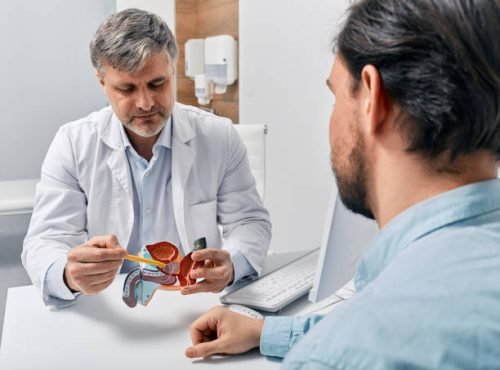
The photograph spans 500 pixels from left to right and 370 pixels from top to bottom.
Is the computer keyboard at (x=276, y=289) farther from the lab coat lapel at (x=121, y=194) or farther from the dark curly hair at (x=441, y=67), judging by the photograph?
the dark curly hair at (x=441, y=67)

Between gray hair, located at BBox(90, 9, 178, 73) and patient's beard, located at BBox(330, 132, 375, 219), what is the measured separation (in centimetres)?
98

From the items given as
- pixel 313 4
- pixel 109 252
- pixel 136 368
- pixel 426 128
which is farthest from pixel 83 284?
pixel 313 4

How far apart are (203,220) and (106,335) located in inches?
27.5

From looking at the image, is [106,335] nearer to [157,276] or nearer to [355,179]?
[157,276]

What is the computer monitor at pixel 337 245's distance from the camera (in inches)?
44.0

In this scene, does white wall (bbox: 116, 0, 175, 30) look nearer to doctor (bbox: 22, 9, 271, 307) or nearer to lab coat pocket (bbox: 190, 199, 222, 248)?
doctor (bbox: 22, 9, 271, 307)

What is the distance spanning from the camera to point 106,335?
1161mm

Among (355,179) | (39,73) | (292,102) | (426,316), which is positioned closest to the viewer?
(426,316)

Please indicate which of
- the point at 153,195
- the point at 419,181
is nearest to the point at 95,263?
the point at 153,195

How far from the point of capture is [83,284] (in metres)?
1.25

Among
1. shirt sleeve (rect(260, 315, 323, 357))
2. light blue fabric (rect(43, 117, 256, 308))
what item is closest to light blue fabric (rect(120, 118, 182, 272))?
light blue fabric (rect(43, 117, 256, 308))

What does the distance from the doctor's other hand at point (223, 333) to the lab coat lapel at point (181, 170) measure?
2.12 feet

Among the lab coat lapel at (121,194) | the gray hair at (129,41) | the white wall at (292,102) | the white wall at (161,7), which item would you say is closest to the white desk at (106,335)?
the lab coat lapel at (121,194)

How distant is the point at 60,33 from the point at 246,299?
2.60 metres
